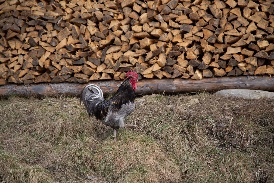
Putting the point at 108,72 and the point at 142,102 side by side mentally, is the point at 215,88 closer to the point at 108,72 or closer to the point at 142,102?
the point at 142,102

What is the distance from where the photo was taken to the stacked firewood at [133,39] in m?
5.98

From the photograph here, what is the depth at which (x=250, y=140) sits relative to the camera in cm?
474

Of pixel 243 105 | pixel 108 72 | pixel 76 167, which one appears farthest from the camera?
pixel 108 72

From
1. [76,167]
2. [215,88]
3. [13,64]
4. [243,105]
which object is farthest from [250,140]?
[13,64]

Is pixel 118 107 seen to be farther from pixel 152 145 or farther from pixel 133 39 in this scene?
pixel 133 39

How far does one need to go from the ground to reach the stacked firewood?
2.57 feet

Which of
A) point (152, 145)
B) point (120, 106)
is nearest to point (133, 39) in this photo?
point (120, 106)

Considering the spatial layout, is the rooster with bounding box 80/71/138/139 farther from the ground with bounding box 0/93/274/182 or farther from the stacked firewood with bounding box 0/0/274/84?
the stacked firewood with bounding box 0/0/274/84

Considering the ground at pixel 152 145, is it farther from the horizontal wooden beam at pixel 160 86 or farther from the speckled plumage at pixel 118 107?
the horizontal wooden beam at pixel 160 86

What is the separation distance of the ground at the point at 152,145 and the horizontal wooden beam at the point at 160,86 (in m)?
0.50

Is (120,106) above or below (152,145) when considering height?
above

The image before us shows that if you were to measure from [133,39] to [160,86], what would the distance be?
0.88 m

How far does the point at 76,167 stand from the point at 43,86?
2.60 m

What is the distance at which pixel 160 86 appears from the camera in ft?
20.8
